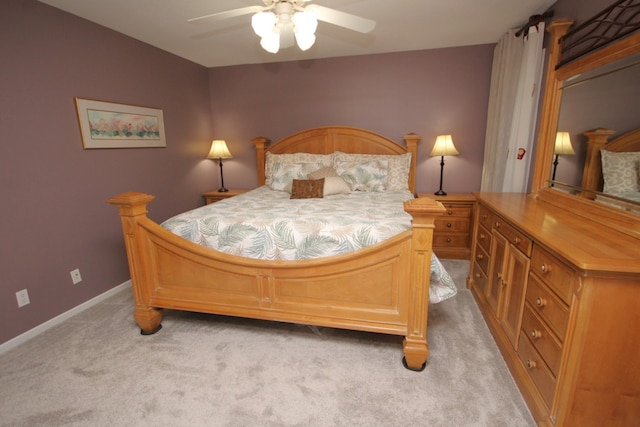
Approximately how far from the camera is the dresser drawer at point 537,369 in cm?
A: 132

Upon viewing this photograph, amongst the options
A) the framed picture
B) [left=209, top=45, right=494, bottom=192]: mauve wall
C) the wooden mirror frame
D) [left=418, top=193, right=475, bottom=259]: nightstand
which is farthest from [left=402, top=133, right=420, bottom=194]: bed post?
the framed picture

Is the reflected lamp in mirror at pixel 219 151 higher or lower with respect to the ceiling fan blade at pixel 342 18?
lower

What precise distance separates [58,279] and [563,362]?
3189mm

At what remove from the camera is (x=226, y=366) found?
1854 mm

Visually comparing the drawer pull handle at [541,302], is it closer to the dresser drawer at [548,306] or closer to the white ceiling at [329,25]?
the dresser drawer at [548,306]

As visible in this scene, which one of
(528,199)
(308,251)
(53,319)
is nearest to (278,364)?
(308,251)

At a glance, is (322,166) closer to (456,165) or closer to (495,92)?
(456,165)

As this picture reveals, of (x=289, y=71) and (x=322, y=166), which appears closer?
(x=322, y=166)

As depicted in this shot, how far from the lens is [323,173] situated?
10.8ft

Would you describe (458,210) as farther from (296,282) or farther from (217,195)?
(217,195)

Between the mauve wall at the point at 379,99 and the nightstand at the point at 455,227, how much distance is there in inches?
18.3

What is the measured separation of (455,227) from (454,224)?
4 centimetres

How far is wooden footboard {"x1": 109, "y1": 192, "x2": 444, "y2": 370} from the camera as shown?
1726 millimetres

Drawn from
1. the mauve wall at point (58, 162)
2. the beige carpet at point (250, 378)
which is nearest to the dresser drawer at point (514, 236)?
the beige carpet at point (250, 378)
